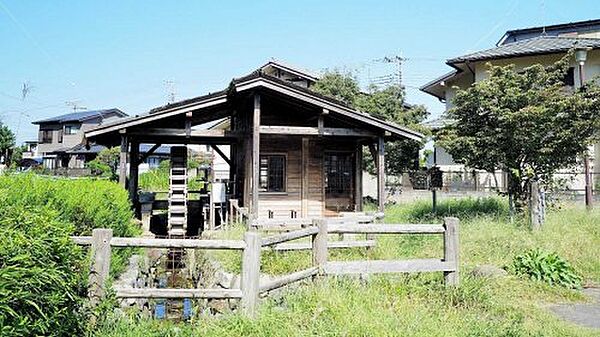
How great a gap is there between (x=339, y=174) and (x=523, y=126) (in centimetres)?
594

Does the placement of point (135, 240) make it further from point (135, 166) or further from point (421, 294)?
point (135, 166)

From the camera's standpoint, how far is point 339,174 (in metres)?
15.3

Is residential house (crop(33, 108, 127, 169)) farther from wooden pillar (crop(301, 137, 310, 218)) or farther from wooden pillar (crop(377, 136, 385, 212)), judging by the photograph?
wooden pillar (crop(377, 136, 385, 212))

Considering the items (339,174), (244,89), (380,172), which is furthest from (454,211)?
A: (244,89)

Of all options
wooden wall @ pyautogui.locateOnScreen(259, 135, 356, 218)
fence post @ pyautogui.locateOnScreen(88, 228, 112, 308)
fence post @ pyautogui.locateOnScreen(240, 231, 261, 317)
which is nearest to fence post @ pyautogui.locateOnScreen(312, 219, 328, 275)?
fence post @ pyautogui.locateOnScreen(240, 231, 261, 317)

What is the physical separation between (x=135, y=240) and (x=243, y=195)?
10.5 m

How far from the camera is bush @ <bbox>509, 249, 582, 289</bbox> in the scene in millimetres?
7016

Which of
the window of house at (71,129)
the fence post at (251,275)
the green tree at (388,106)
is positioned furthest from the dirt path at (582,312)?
the window of house at (71,129)

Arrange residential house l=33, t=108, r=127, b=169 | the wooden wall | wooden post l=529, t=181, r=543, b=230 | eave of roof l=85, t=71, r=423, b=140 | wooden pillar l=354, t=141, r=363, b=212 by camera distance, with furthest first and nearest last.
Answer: residential house l=33, t=108, r=127, b=169 → wooden pillar l=354, t=141, r=363, b=212 → the wooden wall → eave of roof l=85, t=71, r=423, b=140 → wooden post l=529, t=181, r=543, b=230

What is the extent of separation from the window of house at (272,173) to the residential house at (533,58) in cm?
766

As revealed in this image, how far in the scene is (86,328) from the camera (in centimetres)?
390

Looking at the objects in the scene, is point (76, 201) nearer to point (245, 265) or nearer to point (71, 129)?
point (245, 265)

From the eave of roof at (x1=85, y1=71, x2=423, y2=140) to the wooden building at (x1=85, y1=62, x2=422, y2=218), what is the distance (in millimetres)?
25

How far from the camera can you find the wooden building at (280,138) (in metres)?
11.9
